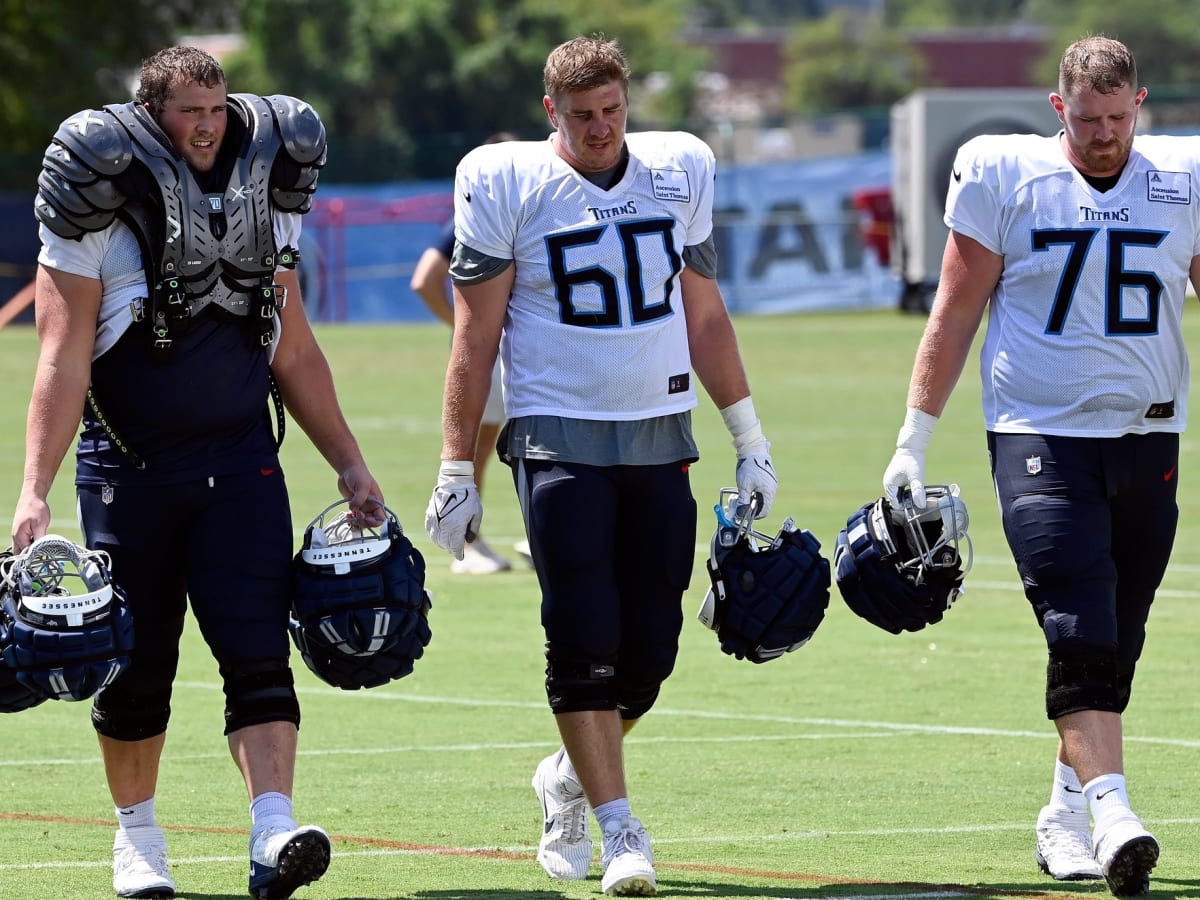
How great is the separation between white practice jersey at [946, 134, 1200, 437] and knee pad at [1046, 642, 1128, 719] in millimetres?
588

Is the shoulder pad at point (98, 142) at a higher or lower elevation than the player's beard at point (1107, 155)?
higher

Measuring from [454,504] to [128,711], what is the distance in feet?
3.44

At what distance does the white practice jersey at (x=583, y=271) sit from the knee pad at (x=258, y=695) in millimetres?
992

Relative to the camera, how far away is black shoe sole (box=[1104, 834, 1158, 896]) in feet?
18.9

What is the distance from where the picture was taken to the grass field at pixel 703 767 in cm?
621

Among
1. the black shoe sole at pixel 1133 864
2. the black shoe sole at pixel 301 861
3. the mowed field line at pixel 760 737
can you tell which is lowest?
the mowed field line at pixel 760 737

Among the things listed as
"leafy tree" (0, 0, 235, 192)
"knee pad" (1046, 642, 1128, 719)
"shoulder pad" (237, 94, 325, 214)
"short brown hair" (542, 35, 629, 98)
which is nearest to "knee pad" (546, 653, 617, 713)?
"knee pad" (1046, 642, 1128, 719)

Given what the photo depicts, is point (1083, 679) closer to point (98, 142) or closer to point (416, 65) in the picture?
point (98, 142)

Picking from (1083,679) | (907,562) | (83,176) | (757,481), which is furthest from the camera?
(757,481)

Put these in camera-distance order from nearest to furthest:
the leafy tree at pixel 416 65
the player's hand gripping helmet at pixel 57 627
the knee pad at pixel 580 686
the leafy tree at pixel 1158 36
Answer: the player's hand gripping helmet at pixel 57 627 < the knee pad at pixel 580 686 < the leafy tree at pixel 416 65 < the leafy tree at pixel 1158 36

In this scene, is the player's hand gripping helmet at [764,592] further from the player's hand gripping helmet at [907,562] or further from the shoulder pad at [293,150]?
the shoulder pad at [293,150]

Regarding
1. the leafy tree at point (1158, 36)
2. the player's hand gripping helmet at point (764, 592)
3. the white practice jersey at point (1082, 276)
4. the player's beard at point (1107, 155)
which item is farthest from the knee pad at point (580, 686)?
the leafy tree at point (1158, 36)

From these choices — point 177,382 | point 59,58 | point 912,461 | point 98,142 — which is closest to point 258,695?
point 177,382

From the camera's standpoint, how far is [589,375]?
625cm
